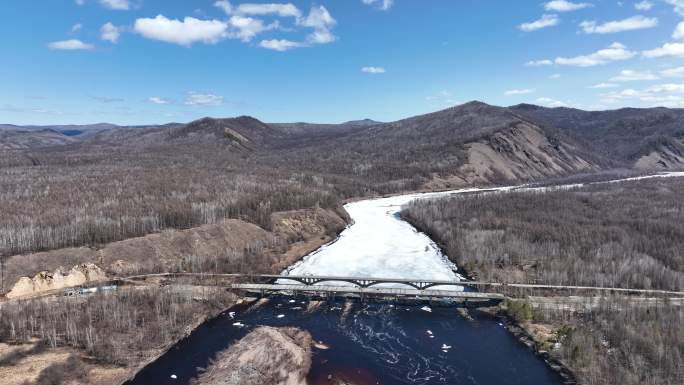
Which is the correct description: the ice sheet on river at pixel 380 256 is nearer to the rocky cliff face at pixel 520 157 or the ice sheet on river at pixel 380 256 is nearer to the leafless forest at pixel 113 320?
the leafless forest at pixel 113 320

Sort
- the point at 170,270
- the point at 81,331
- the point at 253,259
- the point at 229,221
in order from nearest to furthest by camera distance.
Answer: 1. the point at 81,331
2. the point at 170,270
3. the point at 253,259
4. the point at 229,221

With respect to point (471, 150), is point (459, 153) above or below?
below

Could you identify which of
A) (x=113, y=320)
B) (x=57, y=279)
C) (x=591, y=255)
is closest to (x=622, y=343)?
(x=591, y=255)

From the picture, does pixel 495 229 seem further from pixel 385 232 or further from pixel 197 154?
pixel 197 154

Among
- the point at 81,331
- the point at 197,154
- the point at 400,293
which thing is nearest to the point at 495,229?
the point at 400,293

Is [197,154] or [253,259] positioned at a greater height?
[197,154]

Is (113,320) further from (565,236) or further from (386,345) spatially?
(565,236)

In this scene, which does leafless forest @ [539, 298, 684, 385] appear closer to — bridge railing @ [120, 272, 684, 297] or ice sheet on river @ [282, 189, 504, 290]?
bridge railing @ [120, 272, 684, 297]
